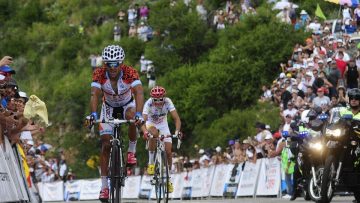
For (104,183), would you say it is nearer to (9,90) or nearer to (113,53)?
(113,53)

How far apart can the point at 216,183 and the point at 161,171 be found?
1119 cm

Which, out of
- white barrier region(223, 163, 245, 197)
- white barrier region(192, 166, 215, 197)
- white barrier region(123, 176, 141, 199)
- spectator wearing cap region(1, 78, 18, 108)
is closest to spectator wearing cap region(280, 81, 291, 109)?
white barrier region(192, 166, 215, 197)

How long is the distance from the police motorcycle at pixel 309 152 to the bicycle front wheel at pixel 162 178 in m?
2.86

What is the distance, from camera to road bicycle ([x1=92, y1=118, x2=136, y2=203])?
19.0m

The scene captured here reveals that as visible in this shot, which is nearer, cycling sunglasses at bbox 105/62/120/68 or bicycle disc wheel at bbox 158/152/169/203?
cycling sunglasses at bbox 105/62/120/68

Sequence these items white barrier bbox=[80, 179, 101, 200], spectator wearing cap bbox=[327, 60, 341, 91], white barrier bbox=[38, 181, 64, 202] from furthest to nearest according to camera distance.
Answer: white barrier bbox=[38, 181, 64, 202] → white barrier bbox=[80, 179, 101, 200] → spectator wearing cap bbox=[327, 60, 341, 91]

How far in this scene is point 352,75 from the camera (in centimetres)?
3331

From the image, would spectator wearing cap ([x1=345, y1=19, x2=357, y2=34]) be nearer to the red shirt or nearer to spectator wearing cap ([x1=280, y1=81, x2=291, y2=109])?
spectator wearing cap ([x1=280, y1=81, x2=291, y2=109])

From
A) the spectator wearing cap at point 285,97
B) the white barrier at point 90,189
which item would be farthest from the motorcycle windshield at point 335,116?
the white barrier at point 90,189

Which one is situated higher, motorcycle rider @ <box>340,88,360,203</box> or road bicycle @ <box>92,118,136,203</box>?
motorcycle rider @ <box>340,88,360,203</box>

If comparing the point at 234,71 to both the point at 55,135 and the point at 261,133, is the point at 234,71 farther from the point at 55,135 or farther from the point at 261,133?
the point at 261,133

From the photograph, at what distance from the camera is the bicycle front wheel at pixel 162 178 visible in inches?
943

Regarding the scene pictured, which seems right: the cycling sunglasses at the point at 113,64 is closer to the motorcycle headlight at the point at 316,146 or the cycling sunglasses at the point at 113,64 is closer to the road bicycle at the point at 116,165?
the road bicycle at the point at 116,165

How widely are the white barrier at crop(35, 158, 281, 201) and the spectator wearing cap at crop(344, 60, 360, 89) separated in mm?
3559
